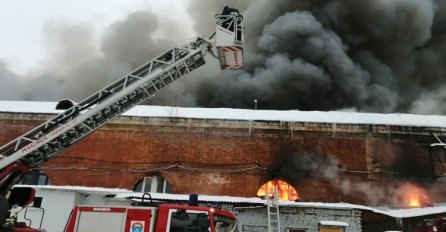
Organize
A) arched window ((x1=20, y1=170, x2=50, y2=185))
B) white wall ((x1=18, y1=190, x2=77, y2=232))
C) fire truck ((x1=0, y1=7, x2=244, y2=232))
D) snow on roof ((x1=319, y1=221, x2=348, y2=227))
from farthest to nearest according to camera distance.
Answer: arched window ((x1=20, y1=170, x2=50, y2=185)) → snow on roof ((x1=319, y1=221, x2=348, y2=227)) → white wall ((x1=18, y1=190, x2=77, y2=232)) → fire truck ((x1=0, y1=7, x2=244, y2=232))

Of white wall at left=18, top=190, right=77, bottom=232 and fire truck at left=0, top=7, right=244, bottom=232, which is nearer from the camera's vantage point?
fire truck at left=0, top=7, right=244, bottom=232

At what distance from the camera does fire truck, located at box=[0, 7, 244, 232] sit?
19.8 ft

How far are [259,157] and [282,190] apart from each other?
5.41 ft

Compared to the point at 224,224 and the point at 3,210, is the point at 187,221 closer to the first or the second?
the point at 224,224

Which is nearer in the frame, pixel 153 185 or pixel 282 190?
pixel 282 190

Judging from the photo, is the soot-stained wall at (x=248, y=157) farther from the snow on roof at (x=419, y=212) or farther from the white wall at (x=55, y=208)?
the white wall at (x=55, y=208)

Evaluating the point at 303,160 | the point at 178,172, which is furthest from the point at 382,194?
the point at 178,172

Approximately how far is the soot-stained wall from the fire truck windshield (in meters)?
9.03

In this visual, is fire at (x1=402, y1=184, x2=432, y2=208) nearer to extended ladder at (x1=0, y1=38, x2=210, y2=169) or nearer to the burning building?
the burning building

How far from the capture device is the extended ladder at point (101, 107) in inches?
284

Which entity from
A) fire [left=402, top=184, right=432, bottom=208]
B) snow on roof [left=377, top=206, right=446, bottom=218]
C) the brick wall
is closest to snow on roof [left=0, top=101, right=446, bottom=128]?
fire [left=402, top=184, right=432, bottom=208]

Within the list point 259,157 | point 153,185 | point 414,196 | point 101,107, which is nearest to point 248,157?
point 259,157

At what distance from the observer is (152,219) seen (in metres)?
6.06

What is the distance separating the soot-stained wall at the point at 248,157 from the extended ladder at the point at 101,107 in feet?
27.7
